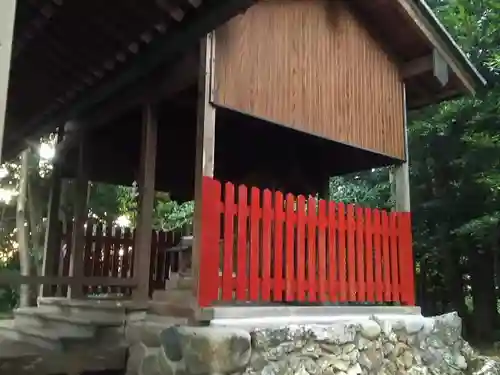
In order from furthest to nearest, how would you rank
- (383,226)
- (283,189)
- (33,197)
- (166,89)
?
1. (33,197)
2. (283,189)
3. (383,226)
4. (166,89)

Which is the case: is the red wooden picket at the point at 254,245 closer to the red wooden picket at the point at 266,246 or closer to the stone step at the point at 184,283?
the red wooden picket at the point at 266,246

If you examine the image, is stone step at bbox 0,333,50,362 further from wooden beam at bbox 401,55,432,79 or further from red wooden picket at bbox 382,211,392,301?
wooden beam at bbox 401,55,432,79

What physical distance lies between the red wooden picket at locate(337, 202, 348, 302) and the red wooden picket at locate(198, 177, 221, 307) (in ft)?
4.86

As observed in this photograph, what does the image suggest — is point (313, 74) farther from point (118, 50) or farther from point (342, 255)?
point (118, 50)

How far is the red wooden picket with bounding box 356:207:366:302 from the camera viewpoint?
5105mm

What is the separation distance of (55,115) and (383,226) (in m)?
4.15

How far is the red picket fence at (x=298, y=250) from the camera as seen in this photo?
13.2 feet

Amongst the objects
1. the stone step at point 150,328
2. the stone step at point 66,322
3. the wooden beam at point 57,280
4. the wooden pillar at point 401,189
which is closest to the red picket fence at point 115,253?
the stone step at point 66,322

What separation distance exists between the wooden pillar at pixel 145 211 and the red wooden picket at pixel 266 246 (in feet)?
4.12

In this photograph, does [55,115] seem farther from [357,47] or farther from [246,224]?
[357,47]

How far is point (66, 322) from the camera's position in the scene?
17.4 ft

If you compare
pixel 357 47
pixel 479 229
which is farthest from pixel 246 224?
pixel 479 229

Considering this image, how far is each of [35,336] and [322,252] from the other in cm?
287

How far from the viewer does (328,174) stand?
7.77m
